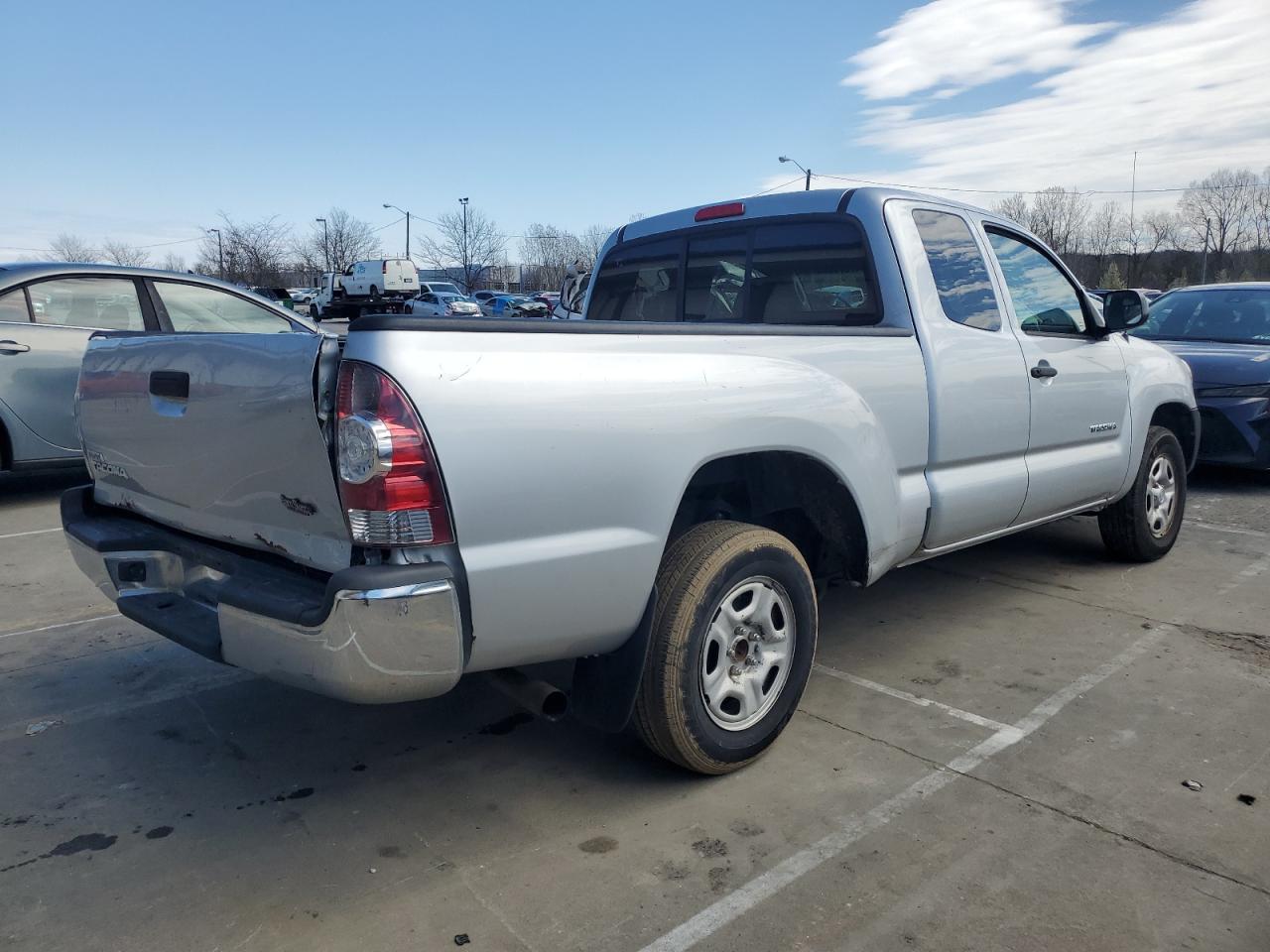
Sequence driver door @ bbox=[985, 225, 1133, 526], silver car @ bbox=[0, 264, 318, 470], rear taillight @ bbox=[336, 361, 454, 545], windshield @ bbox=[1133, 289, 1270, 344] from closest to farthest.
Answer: rear taillight @ bbox=[336, 361, 454, 545] → driver door @ bbox=[985, 225, 1133, 526] → silver car @ bbox=[0, 264, 318, 470] → windshield @ bbox=[1133, 289, 1270, 344]

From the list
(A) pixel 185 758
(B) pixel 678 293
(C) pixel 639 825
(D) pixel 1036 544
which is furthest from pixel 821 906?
(D) pixel 1036 544

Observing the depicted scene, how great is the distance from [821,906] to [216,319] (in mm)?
6983

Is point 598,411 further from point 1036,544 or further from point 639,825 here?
point 1036,544

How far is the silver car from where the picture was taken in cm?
704

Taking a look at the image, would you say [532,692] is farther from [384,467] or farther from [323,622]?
[384,467]

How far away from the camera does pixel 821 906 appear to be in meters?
2.54

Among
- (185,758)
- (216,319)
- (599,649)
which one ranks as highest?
(216,319)

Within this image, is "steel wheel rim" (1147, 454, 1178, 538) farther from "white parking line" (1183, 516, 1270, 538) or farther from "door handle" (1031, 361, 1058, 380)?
"door handle" (1031, 361, 1058, 380)

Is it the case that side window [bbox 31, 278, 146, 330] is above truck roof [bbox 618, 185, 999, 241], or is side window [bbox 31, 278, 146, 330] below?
below

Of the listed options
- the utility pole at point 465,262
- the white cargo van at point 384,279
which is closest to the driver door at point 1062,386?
the white cargo van at point 384,279

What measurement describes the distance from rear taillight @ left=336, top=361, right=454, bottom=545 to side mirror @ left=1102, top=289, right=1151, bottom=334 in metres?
3.85

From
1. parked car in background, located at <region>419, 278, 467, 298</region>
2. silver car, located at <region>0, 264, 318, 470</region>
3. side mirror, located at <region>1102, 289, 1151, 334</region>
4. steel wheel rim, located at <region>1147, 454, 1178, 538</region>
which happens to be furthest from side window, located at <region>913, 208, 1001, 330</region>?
parked car in background, located at <region>419, 278, 467, 298</region>

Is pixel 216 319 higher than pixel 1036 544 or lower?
higher

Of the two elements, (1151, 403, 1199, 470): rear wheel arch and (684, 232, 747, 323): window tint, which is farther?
(1151, 403, 1199, 470): rear wheel arch
